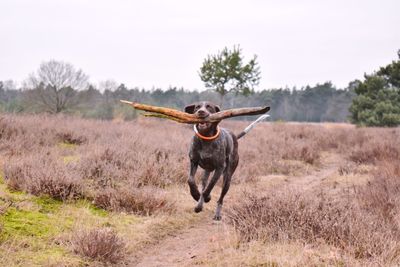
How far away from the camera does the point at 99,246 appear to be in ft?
13.6

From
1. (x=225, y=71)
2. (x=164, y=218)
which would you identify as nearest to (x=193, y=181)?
(x=164, y=218)

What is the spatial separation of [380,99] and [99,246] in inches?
1202

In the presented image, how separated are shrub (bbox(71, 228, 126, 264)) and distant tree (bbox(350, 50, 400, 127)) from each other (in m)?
28.4

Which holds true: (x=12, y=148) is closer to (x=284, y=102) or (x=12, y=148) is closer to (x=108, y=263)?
(x=108, y=263)

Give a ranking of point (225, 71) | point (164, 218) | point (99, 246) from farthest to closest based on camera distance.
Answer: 1. point (225, 71)
2. point (164, 218)
3. point (99, 246)

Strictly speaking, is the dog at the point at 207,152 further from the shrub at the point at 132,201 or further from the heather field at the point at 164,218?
the shrub at the point at 132,201

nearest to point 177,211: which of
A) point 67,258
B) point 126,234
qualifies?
point 126,234

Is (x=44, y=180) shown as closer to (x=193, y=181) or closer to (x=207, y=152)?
(x=193, y=181)

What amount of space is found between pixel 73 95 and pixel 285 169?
2629cm

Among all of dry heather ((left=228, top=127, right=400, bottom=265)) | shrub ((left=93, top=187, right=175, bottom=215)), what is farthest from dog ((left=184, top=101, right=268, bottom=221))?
dry heather ((left=228, top=127, right=400, bottom=265))

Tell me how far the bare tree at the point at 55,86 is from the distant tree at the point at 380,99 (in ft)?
73.7

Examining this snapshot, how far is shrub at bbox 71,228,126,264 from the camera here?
13.6ft

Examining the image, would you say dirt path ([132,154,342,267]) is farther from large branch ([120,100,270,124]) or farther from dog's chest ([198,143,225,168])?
large branch ([120,100,270,124])

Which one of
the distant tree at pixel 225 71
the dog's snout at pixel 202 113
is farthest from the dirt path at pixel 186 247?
the distant tree at pixel 225 71
